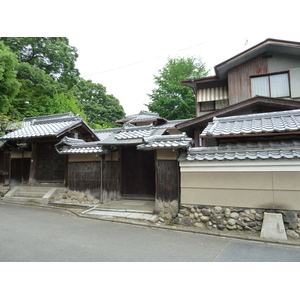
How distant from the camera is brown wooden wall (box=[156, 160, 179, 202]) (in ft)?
24.6

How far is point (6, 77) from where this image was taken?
425 inches

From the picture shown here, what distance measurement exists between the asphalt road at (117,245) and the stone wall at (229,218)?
1.85 feet

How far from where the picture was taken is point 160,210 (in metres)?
7.54

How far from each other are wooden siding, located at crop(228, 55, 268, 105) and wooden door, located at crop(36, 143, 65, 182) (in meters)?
11.0

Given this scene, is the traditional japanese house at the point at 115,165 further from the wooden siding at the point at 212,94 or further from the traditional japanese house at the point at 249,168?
the wooden siding at the point at 212,94

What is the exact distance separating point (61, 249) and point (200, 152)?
502cm

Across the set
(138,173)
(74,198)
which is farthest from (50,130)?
(138,173)

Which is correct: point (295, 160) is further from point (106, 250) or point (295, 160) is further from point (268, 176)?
point (106, 250)

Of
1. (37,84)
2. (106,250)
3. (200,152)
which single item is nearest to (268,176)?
(200,152)

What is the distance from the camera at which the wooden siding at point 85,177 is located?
980 cm

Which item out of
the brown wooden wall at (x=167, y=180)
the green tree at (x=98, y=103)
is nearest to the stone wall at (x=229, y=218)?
the brown wooden wall at (x=167, y=180)

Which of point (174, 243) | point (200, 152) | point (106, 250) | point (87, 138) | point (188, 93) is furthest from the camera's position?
point (188, 93)

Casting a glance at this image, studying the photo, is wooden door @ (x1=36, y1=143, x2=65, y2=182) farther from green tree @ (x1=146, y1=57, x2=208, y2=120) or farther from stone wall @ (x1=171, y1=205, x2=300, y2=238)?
green tree @ (x1=146, y1=57, x2=208, y2=120)

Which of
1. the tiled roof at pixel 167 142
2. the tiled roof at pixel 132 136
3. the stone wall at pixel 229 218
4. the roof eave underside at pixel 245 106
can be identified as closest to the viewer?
the stone wall at pixel 229 218
